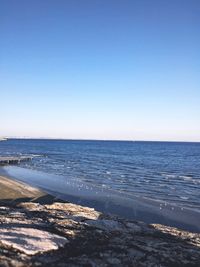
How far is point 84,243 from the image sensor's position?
432 inches

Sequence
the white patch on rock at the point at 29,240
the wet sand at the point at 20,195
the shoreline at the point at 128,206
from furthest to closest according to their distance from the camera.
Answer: the wet sand at the point at 20,195
the shoreline at the point at 128,206
the white patch on rock at the point at 29,240

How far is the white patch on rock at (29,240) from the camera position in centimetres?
961

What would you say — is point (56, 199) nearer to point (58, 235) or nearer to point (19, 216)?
point (19, 216)

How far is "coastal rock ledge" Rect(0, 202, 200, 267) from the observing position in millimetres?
9359

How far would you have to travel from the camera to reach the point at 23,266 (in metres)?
8.45

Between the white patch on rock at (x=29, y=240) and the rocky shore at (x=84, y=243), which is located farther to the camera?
the white patch on rock at (x=29, y=240)

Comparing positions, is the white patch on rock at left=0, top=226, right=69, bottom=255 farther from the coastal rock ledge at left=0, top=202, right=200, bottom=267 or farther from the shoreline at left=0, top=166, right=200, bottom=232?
the shoreline at left=0, top=166, right=200, bottom=232

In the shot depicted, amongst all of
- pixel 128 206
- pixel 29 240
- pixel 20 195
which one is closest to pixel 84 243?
pixel 29 240

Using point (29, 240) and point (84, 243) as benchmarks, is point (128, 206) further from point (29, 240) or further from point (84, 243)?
point (29, 240)

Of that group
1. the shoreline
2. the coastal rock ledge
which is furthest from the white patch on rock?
the shoreline

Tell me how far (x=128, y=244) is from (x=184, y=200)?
19696 mm

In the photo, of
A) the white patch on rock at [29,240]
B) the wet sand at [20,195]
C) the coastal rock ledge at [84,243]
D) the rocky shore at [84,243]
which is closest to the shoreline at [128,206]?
the wet sand at [20,195]

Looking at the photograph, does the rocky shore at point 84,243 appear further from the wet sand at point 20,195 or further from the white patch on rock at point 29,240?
the wet sand at point 20,195

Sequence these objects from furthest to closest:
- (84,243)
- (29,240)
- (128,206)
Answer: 1. (128,206)
2. (84,243)
3. (29,240)
